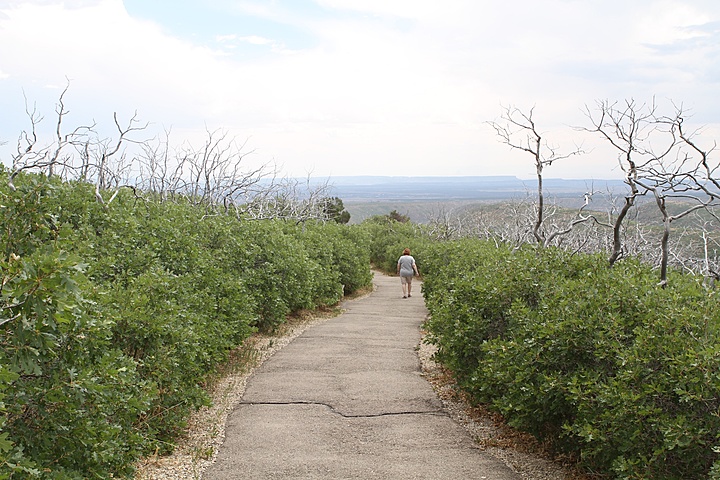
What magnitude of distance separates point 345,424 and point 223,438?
1133 mm

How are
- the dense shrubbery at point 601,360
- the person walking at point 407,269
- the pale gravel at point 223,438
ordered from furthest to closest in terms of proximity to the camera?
the person walking at point 407,269 → the pale gravel at point 223,438 → the dense shrubbery at point 601,360

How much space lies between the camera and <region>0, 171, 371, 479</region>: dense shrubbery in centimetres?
291

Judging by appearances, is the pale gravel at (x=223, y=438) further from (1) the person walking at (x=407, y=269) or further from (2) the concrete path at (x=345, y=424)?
(1) the person walking at (x=407, y=269)

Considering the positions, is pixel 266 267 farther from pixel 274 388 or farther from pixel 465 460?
pixel 465 460

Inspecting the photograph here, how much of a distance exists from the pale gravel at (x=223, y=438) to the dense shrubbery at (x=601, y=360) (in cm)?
23

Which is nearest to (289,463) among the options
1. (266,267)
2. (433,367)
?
(433,367)

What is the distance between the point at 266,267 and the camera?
1188 centimetres

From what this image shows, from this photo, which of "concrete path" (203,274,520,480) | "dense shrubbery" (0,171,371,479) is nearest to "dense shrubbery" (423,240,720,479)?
"concrete path" (203,274,520,480)

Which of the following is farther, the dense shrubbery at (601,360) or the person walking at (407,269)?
the person walking at (407,269)

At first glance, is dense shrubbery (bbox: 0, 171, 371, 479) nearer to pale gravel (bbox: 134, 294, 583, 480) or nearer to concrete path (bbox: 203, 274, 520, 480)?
pale gravel (bbox: 134, 294, 583, 480)

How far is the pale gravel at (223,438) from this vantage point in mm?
5324

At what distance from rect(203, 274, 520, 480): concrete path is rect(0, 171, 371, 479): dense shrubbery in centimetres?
65

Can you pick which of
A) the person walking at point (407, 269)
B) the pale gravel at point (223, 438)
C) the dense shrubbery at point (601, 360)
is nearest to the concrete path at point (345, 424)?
the pale gravel at point (223, 438)

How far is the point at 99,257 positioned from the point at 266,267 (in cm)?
524
